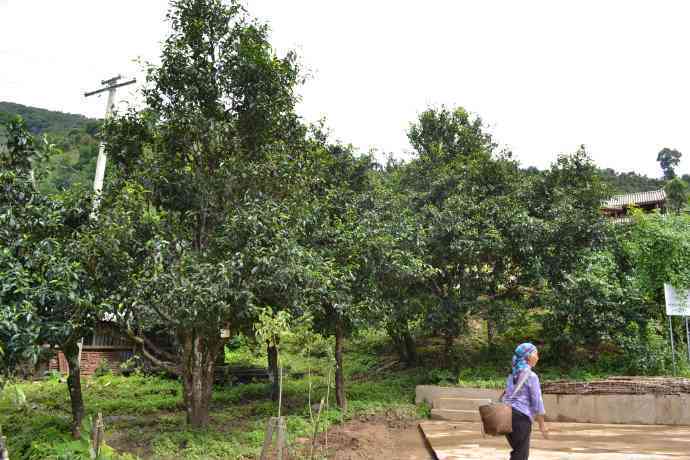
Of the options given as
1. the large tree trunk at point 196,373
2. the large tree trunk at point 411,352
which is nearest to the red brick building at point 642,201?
the large tree trunk at point 411,352

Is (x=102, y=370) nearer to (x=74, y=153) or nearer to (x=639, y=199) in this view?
(x=74, y=153)

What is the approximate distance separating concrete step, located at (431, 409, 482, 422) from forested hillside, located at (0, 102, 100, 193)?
886cm

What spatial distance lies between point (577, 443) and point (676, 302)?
641cm

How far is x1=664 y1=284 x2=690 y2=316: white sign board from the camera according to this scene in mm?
13836

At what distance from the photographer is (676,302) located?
13891mm

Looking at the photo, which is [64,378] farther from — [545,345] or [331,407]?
[545,345]

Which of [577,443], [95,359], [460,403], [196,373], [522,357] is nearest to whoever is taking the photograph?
[522,357]

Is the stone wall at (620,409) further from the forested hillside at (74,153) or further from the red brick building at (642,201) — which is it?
the red brick building at (642,201)

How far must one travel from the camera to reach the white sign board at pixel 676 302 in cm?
1384

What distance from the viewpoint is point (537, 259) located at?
15.4 m

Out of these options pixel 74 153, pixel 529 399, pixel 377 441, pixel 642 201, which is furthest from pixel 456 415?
pixel 74 153

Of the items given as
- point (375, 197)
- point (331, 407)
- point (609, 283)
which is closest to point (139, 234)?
point (331, 407)

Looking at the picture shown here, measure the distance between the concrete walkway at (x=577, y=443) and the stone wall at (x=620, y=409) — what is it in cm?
36

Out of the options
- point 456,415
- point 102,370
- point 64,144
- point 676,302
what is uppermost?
point 64,144
